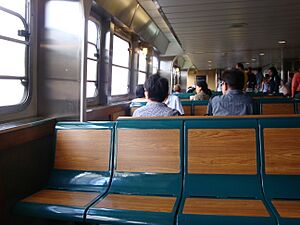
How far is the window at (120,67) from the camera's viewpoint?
6.05m

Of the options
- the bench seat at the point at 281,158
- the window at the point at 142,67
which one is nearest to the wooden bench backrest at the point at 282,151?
the bench seat at the point at 281,158

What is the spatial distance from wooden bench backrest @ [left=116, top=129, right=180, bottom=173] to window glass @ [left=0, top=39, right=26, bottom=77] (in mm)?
1117

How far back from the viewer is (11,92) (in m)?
2.66

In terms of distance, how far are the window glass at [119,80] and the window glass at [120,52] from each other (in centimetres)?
13

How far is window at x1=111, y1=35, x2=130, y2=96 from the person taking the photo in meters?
6.05

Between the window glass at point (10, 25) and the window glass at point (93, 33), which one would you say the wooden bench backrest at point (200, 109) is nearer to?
the window glass at point (93, 33)

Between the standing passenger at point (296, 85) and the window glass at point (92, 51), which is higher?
the window glass at point (92, 51)

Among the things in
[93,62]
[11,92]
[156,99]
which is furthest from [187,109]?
[11,92]

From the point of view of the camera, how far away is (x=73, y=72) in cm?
275

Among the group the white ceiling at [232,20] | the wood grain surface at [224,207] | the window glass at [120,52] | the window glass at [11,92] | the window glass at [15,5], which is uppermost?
the white ceiling at [232,20]

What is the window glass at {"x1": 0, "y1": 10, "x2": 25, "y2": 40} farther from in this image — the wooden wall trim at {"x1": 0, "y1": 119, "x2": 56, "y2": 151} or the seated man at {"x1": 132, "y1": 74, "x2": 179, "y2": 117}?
the seated man at {"x1": 132, "y1": 74, "x2": 179, "y2": 117}

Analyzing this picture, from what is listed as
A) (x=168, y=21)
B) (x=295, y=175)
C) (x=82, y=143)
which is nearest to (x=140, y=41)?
(x=168, y=21)

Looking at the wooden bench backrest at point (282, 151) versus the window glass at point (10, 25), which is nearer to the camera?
the wooden bench backrest at point (282, 151)

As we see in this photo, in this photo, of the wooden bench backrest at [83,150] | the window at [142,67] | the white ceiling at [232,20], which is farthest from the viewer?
the window at [142,67]
